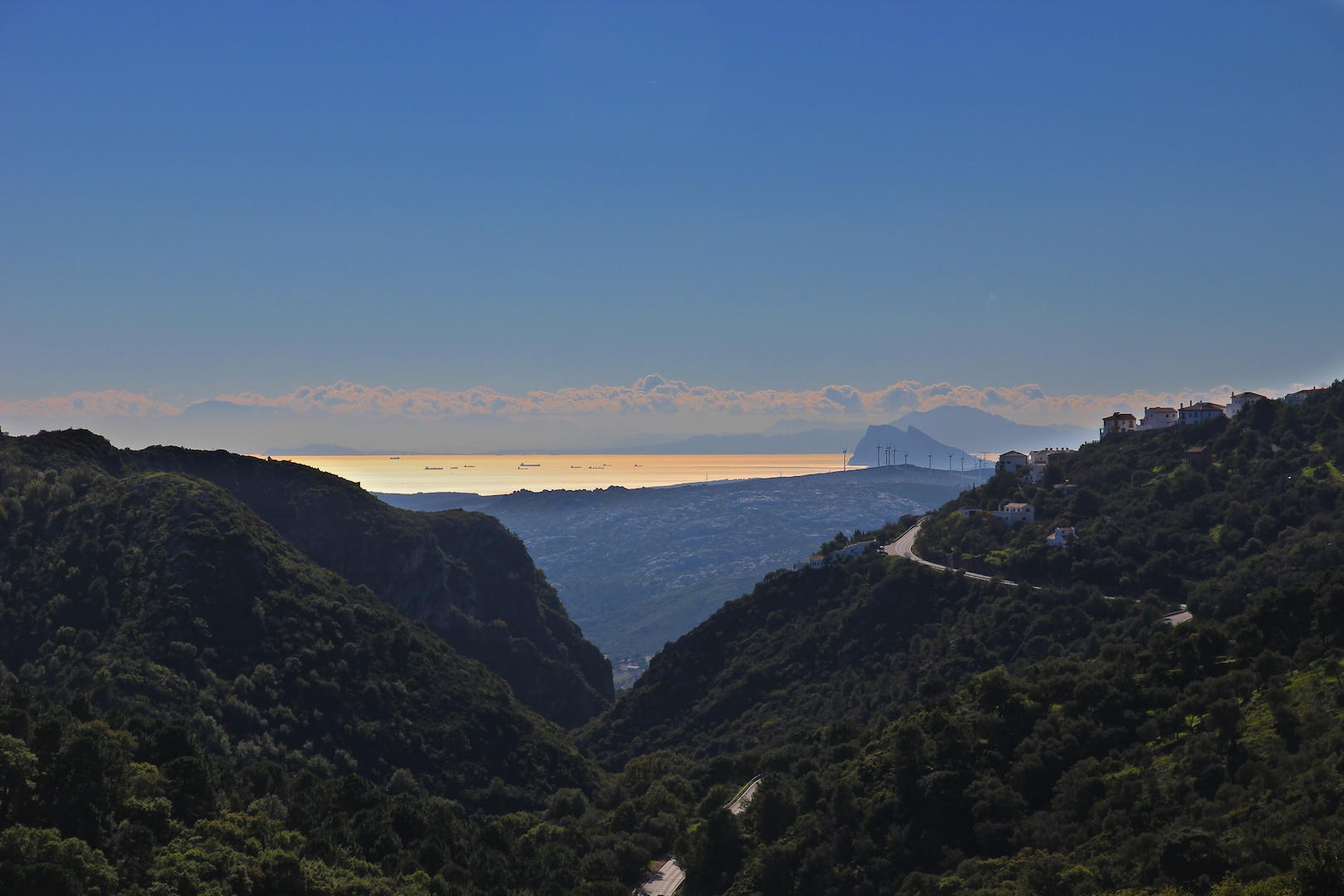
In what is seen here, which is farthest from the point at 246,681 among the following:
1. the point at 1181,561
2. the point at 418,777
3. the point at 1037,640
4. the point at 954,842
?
the point at 1181,561

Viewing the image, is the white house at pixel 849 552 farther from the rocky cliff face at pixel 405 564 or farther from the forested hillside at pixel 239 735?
the rocky cliff face at pixel 405 564

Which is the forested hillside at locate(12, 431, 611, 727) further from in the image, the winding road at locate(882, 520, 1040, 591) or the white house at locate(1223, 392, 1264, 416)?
the white house at locate(1223, 392, 1264, 416)

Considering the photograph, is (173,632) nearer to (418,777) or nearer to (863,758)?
(418,777)

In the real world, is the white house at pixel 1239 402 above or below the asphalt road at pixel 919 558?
above

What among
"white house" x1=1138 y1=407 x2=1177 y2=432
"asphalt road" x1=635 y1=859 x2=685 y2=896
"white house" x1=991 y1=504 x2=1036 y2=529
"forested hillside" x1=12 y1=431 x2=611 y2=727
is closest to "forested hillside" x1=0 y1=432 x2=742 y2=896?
"asphalt road" x1=635 y1=859 x2=685 y2=896

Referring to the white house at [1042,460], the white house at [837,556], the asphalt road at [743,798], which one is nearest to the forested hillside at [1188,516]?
the white house at [1042,460]

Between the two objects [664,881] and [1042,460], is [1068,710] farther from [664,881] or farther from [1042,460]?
[1042,460]

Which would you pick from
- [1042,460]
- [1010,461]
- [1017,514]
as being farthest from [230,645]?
[1010,461]
